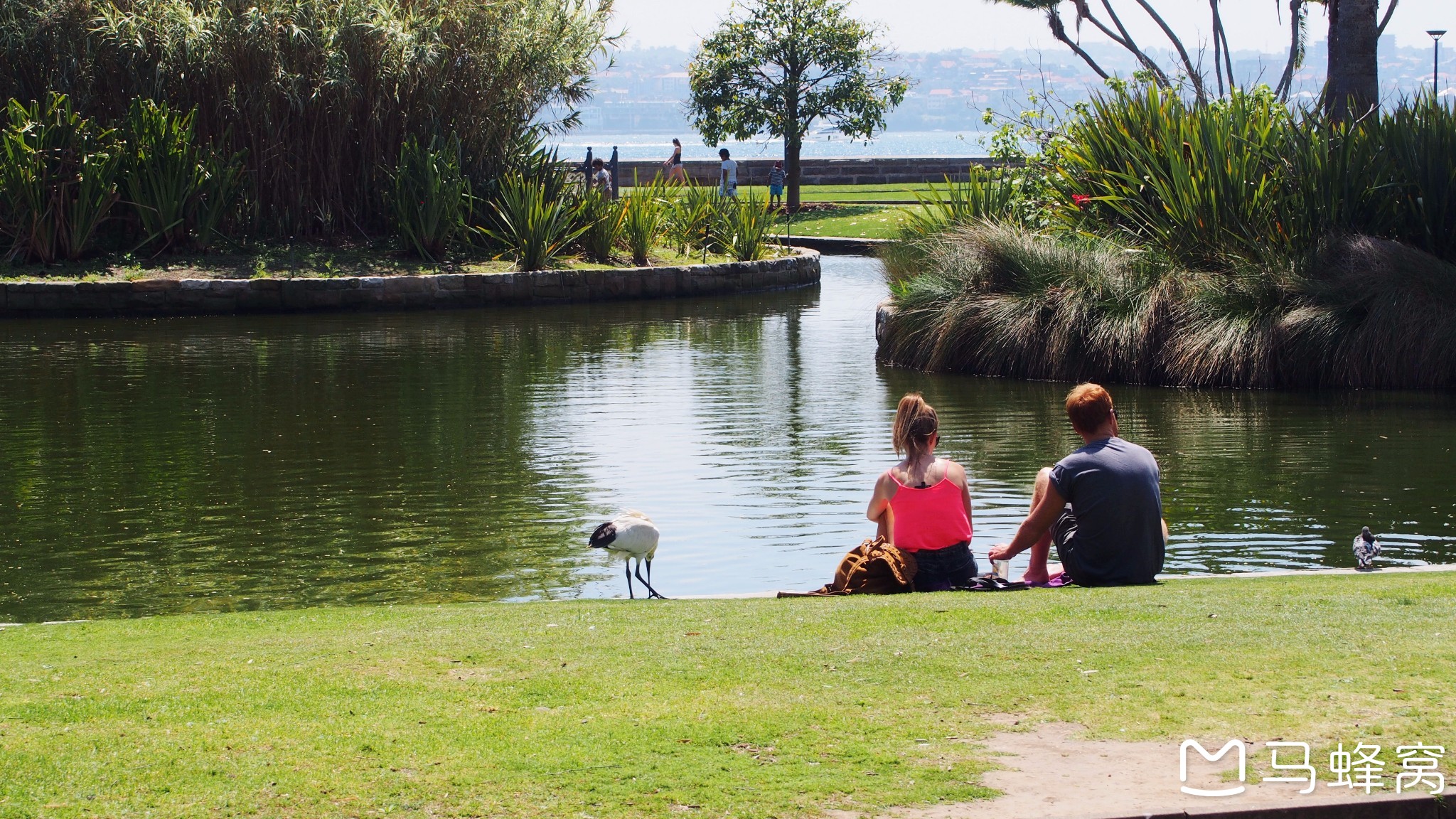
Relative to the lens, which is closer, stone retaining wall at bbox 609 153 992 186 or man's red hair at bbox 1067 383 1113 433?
man's red hair at bbox 1067 383 1113 433

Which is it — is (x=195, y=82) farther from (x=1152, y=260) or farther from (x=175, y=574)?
(x=175, y=574)

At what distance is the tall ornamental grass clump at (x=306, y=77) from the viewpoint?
82.5 feet

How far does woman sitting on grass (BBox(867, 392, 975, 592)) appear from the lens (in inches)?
292

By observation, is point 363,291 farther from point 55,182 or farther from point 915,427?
point 915,427

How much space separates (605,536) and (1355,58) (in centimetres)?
1545

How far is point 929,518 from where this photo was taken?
7438 millimetres

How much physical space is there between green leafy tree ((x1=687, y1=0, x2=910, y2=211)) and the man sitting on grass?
3366cm

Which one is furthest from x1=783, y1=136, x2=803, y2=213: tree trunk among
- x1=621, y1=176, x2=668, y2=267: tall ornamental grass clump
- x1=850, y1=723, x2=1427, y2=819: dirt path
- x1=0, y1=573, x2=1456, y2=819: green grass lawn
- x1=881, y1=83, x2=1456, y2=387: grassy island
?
x1=850, y1=723, x2=1427, y2=819: dirt path

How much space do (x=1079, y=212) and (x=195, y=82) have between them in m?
15.0

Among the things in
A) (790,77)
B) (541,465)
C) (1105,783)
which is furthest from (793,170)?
(1105,783)

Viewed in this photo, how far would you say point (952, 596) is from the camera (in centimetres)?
706

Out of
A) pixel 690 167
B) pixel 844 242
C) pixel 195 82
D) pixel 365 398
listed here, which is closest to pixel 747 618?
pixel 365 398

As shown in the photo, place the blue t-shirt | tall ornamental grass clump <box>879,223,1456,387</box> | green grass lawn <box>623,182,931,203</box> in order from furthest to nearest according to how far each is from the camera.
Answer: green grass lawn <box>623,182,931,203</box> → tall ornamental grass clump <box>879,223,1456,387</box> → the blue t-shirt

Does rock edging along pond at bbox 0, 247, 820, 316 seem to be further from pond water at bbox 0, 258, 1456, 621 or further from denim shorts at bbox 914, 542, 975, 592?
denim shorts at bbox 914, 542, 975, 592
